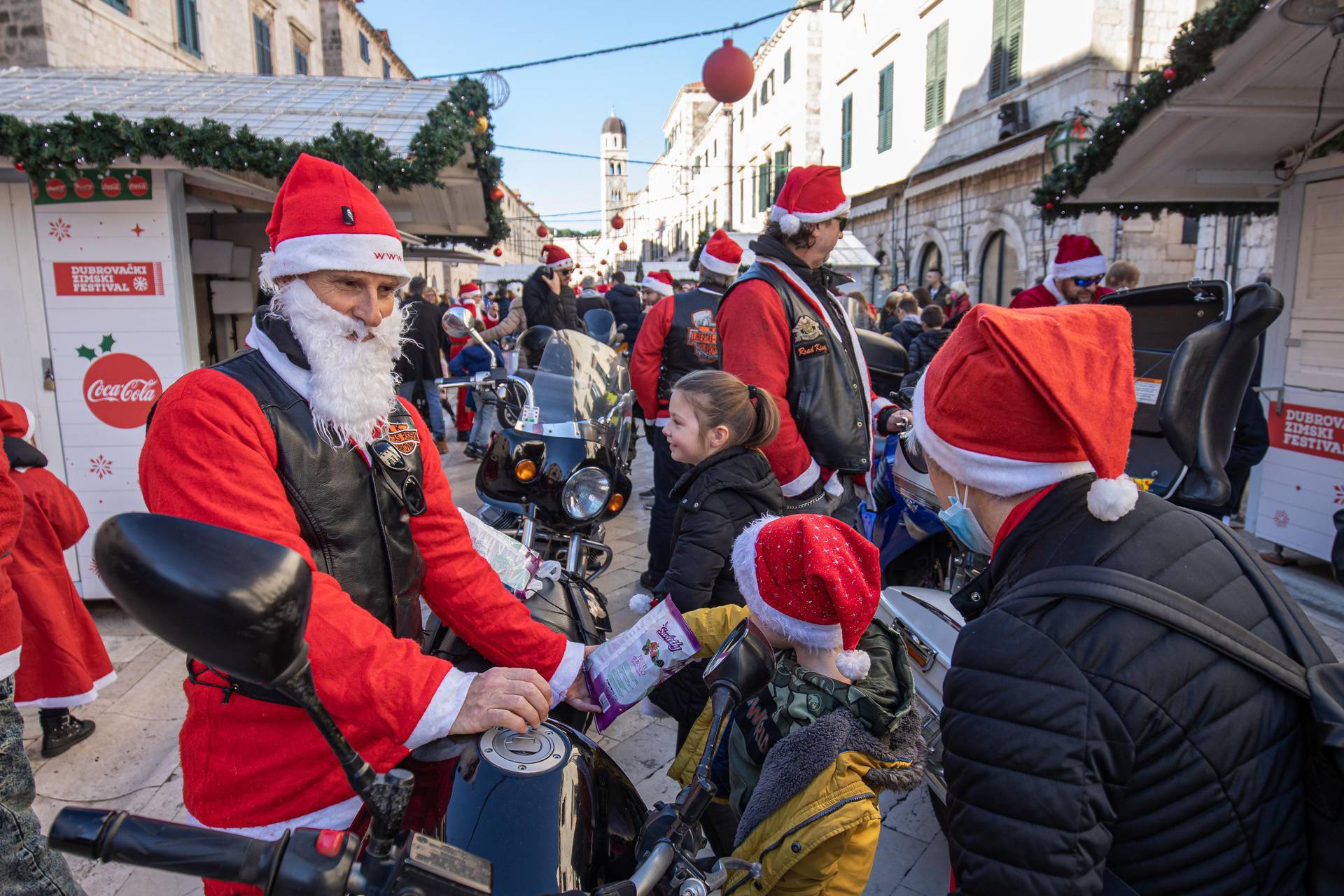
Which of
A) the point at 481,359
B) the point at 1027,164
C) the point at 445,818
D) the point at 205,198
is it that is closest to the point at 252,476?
the point at 445,818

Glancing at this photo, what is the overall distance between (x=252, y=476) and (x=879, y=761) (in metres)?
1.34

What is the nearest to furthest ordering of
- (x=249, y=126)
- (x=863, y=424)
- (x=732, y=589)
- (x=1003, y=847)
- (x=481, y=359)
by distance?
(x=1003, y=847)
(x=732, y=589)
(x=863, y=424)
(x=249, y=126)
(x=481, y=359)

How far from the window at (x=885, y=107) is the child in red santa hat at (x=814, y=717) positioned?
65.6ft

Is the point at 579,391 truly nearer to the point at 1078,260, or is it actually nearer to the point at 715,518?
the point at 715,518

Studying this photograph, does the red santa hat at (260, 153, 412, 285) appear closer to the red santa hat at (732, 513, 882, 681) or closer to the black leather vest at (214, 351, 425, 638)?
the black leather vest at (214, 351, 425, 638)

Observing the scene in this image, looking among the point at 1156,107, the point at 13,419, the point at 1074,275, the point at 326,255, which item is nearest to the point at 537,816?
the point at 326,255

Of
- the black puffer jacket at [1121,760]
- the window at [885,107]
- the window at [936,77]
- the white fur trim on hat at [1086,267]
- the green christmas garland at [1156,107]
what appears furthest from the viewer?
the window at [885,107]

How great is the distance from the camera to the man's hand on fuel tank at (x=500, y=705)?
131 cm

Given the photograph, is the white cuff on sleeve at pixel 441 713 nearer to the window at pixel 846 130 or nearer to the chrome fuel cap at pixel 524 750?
the chrome fuel cap at pixel 524 750

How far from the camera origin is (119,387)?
14.5 ft

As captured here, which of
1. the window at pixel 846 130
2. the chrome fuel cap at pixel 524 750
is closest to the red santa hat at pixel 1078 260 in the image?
the chrome fuel cap at pixel 524 750

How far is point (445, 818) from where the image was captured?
133cm

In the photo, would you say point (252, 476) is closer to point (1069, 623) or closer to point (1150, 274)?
point (1069, 623)

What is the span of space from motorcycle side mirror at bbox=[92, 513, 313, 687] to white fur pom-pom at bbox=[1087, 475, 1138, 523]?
3.28 feet
